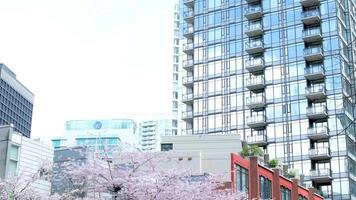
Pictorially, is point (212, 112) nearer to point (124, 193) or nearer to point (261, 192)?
point (261, 192)

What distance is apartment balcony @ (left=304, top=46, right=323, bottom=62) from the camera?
80113 mm

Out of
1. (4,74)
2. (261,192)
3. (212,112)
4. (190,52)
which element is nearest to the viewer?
(261,192)

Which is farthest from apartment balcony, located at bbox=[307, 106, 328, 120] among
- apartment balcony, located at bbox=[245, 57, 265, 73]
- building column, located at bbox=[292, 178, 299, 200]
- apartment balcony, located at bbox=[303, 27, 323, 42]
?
building column, located at bbox=[292, 178, 299, 200]

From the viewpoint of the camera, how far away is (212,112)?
87.1 metres

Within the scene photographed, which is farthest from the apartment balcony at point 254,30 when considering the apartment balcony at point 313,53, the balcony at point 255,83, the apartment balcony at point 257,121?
the apartment balcony at point 257,121

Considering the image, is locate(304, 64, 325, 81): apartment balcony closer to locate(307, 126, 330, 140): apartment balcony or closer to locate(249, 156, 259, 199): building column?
locate(307, 126, 330, 140): apartment balcony

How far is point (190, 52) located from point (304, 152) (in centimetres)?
2580

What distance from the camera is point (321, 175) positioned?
7400 cm

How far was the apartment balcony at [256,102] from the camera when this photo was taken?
82875mm

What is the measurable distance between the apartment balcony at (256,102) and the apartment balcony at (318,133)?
26.6 feet

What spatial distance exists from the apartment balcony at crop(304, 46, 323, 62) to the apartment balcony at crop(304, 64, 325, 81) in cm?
106

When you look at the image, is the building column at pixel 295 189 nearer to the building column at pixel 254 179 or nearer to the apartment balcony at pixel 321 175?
the building column at pixel 254 179

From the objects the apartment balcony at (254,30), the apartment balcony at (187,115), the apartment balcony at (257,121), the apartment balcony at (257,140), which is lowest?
the apartment balcony at (257,140)

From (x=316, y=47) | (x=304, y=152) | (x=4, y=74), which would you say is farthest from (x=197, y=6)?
(x=4, y=74)
